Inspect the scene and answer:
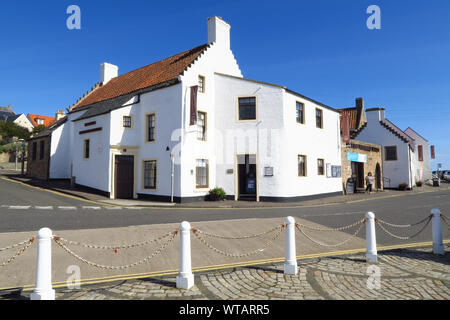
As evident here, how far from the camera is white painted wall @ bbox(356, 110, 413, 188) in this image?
3086cm

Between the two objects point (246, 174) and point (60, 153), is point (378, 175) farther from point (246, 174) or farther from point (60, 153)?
point (60, 153)

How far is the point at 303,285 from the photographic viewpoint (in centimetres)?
487

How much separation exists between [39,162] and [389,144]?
120 ft

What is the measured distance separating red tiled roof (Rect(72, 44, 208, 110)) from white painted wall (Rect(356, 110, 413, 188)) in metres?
23.0

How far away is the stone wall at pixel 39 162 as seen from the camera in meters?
24.6

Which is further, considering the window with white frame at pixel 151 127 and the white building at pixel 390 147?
the white building at pixel 390 147

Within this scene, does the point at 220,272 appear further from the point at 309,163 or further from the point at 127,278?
the point at 309,163

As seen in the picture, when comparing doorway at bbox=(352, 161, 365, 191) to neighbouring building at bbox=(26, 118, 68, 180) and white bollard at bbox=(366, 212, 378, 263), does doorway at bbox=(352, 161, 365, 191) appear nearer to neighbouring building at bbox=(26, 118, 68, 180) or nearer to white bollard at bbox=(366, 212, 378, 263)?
white bollard at bbox=(366, 212, 378, 263)

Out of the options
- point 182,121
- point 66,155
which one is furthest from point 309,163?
point 66,155

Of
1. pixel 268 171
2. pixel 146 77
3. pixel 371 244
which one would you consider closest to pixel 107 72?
pixel 146 77

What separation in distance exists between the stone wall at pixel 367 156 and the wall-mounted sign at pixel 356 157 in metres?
0.32

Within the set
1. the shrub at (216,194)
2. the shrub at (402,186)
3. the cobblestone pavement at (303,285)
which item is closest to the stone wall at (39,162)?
the shrub at (216,194)

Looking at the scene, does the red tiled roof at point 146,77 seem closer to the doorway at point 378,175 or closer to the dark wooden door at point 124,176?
the dark wooden door at point 124,176

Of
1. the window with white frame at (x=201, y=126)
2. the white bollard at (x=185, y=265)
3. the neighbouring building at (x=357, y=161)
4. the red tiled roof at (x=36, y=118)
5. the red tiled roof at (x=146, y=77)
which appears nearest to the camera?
the white bollard at (x=185, y=265)
